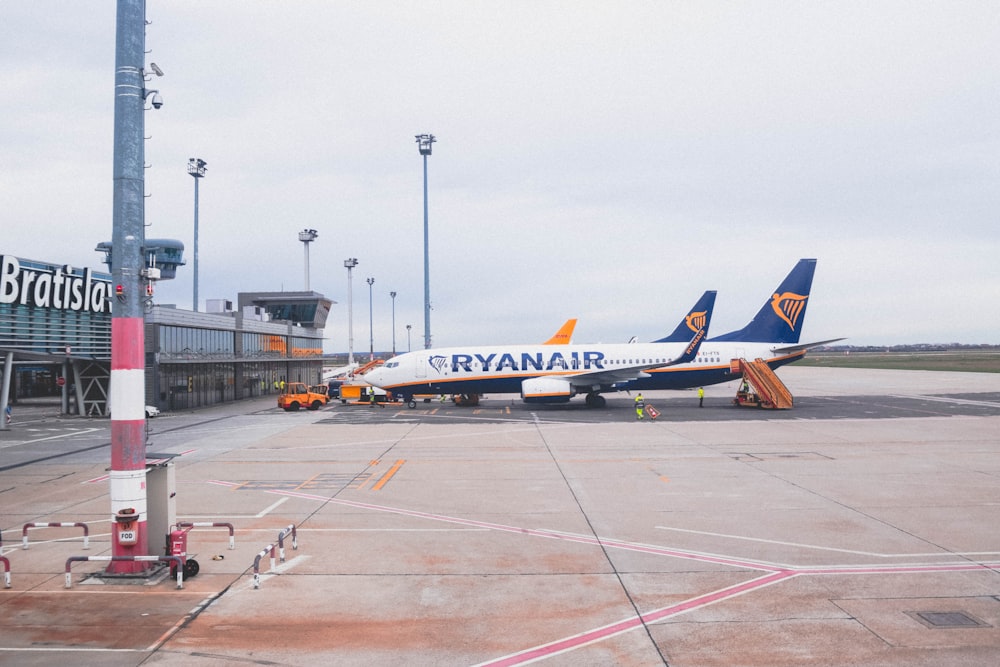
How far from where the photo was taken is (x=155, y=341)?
47656 millimetres

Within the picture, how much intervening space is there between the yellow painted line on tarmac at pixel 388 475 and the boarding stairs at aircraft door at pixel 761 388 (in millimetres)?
29252

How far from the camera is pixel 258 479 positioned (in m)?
22.8

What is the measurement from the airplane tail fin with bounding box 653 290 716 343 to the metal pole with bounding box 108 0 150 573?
40902 millimetres

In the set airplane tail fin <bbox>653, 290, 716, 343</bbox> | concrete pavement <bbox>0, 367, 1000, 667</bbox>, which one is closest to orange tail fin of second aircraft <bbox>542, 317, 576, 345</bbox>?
airplane tail fin <bbox>653, 290, 716, 343</bbox>

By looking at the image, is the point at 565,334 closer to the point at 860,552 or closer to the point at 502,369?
the point at 502,369

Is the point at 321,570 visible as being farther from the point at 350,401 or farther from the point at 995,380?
the point at 995,380

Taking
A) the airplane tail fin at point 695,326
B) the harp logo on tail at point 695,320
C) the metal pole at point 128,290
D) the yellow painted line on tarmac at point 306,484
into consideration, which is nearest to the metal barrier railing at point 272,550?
the metal pole at point 128,290

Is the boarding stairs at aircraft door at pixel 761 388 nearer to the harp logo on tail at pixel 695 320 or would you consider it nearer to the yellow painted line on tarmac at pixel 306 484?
the harp logo on tail at pixel 695 320

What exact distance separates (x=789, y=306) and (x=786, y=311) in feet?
1.44

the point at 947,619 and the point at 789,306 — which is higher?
the point at 789,306

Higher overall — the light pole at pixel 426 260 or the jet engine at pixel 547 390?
the light pole at pixel 426 260

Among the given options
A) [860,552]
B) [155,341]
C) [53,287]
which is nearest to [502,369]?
[155,341]

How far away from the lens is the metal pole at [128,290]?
41.1 feet

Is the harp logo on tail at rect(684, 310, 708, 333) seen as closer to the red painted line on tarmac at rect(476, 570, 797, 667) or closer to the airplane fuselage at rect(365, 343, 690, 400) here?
the airplane fuselage at rect(365, 343, 690, 400)
